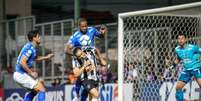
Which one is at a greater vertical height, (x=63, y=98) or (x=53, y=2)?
(x=53, y=2)

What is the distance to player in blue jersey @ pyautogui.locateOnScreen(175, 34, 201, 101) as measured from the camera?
13.6 meters

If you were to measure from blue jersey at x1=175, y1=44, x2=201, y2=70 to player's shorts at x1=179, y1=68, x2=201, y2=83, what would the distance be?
0.08 m

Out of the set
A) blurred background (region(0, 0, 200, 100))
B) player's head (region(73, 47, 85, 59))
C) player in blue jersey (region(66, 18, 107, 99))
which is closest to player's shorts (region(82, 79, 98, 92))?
player in blue jersey (region(66, 18, 107, 99))

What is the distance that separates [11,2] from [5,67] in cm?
396

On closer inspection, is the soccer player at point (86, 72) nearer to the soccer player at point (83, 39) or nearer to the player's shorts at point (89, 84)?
the player's shorts at point (89, 84)

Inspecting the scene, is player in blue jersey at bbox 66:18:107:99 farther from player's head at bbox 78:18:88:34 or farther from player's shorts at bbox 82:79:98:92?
player's shorts at bbox 82:79:98:92

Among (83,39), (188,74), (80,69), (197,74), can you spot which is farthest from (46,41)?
(80,69)

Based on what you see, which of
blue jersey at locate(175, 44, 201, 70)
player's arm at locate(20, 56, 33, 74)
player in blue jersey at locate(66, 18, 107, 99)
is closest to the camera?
player's arm at locate(20, 56, 33, 74)

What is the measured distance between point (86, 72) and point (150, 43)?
1784mm

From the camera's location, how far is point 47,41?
18.2 meters

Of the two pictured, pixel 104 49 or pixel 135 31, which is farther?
pixel 104 49

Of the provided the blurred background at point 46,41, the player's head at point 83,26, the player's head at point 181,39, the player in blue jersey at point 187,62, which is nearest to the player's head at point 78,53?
the player's head at point 83,26

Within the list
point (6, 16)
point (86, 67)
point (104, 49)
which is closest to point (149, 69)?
point (86, 67)

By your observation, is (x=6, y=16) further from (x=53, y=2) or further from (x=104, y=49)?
(x=104, y=49)
